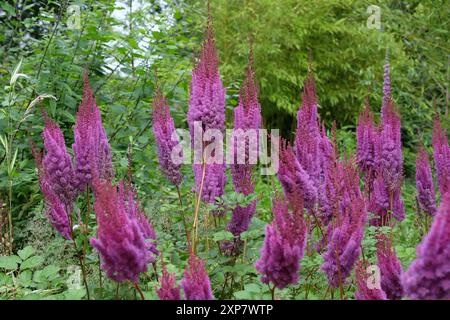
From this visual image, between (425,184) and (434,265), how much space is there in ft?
5.09

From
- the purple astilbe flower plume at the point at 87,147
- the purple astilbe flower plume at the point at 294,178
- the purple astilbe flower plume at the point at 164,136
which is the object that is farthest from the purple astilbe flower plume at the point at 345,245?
the purple astilbe flower plume at the point at 87,147

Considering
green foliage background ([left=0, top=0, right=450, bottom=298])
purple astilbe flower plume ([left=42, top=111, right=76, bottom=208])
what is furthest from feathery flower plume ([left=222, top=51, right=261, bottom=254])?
purple astilbe flower plume ([left=42, top=111, right=76, bottom=208])

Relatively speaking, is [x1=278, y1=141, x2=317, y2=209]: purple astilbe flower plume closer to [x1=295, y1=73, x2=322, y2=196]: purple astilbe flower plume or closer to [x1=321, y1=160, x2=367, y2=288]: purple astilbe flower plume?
[x1=295, y1=73, x2=322, y2=196]: purple astilbe flower plume

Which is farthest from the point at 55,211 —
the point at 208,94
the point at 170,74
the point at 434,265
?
the point at 170,74

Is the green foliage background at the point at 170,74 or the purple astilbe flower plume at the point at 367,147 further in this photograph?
the green foliage background at the point at 170,74

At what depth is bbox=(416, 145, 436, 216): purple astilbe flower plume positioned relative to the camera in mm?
2783

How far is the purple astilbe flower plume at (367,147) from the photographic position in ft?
8.87

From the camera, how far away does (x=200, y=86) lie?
225cm

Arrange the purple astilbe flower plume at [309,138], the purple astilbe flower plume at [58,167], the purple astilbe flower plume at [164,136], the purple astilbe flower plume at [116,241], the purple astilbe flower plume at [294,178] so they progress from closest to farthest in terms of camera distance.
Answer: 1. the purple astilbe flower plume at [116,241]
2. the purple astilbe flower plume at [294,178]
3. the purple astilbe flower plume at [58,167]
4. the purple astilbe flower plume at [309,138]
5. the purple astilbe flower plume at [164,136]

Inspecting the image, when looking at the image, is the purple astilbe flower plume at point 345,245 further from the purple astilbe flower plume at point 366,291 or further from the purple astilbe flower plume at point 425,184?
the purple astilbe flower plume at point 425,184

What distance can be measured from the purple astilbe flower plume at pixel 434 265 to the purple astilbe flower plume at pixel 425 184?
147 cm

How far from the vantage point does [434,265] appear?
134 cm

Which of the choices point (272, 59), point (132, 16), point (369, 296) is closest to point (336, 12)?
point (272, 59)

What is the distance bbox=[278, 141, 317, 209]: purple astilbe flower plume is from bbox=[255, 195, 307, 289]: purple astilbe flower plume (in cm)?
37
